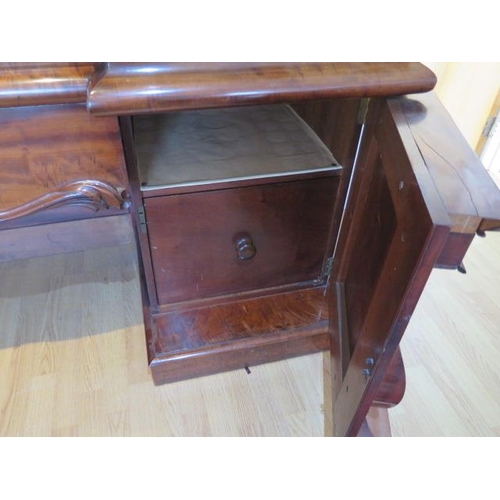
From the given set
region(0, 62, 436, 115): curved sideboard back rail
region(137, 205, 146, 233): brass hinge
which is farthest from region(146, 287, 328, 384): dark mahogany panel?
region(0, 62, 436, 115): curved sideboard back rail

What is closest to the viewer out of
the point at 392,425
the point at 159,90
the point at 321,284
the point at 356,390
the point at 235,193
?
the point at 159,90

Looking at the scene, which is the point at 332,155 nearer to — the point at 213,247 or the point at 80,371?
the point at 213,247

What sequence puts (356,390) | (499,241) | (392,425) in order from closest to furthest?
(356,390) → (392,425) → (499,241)

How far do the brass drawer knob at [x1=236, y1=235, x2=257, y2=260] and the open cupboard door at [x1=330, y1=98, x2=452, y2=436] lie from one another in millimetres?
185

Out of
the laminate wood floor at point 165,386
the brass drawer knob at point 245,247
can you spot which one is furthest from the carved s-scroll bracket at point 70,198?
the laminate wood floor at point 165,386

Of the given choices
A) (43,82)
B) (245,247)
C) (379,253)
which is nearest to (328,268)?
(245,247)

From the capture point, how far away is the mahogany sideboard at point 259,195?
17.8 inches

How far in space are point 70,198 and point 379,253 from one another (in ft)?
1.44

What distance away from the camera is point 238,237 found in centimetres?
85

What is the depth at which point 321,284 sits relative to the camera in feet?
3.28

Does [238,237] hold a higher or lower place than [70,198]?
lower

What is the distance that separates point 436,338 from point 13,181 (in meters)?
1.02

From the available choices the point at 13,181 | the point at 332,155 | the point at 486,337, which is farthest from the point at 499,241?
the point at 13,181

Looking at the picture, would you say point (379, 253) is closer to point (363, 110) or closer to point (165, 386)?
point (363, 110)
